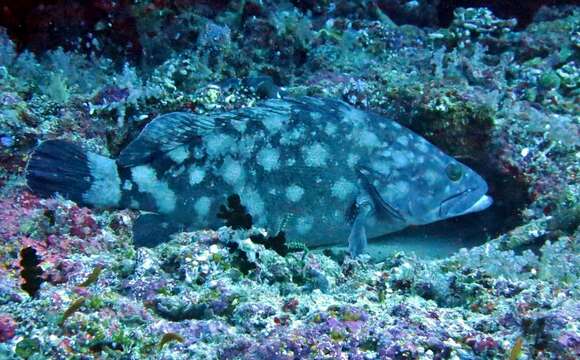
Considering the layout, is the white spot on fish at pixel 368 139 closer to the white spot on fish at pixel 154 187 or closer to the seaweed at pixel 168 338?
the white spot on fish at pixel 154 187

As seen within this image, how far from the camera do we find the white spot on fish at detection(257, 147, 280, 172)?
4.43 meters

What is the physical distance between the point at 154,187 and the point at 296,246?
153cm

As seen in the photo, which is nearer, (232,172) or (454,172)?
(232,172)

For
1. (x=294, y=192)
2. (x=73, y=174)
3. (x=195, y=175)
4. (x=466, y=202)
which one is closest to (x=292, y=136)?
(x=294, y=192)

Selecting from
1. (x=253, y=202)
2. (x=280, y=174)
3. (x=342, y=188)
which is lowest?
(x=253, y=202)

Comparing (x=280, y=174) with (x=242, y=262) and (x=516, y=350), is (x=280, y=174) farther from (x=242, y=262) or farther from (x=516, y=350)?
(x=516, y=350)

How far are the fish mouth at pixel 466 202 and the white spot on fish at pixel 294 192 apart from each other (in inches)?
58.3

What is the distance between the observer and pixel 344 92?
17.7ft

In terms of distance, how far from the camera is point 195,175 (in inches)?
169

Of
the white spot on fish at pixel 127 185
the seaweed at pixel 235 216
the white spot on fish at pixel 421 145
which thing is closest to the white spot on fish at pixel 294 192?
the seaweed at pixel 235 216

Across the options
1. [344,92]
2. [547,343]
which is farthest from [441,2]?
[547,343]

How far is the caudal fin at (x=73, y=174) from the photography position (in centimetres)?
380

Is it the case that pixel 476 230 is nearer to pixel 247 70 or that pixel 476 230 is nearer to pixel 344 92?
pixel 344 92

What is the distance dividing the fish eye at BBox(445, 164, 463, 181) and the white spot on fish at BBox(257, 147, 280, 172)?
176cm
